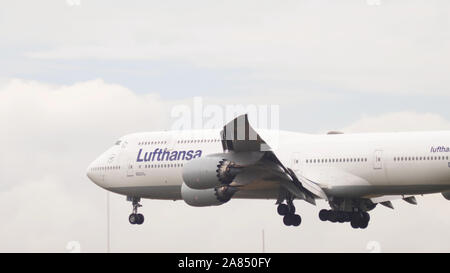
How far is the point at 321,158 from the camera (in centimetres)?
4994

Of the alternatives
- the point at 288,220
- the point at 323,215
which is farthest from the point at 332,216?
the point at 288,220

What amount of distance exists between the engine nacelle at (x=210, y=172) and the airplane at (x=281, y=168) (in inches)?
1.6

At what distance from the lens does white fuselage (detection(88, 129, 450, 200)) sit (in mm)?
45938

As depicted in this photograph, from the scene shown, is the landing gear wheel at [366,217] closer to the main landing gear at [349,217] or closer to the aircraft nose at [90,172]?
the main landing gear at [349,217]

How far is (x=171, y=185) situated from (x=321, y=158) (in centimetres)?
778

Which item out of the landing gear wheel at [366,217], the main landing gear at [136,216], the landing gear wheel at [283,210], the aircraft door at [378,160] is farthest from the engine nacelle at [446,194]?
the main landing gear at [136,216]

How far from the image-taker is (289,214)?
50.2m

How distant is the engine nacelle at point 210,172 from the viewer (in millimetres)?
44562

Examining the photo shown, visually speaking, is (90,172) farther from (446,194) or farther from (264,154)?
(446,194)

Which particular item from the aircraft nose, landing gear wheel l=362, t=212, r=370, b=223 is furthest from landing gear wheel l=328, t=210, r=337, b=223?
the aircraft nose

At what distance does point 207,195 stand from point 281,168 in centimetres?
366

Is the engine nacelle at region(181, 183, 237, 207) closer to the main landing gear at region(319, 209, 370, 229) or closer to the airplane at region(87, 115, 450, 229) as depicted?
the airplane at region(87, 115, 450, 229)

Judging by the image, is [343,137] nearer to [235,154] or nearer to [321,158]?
[321,158]
